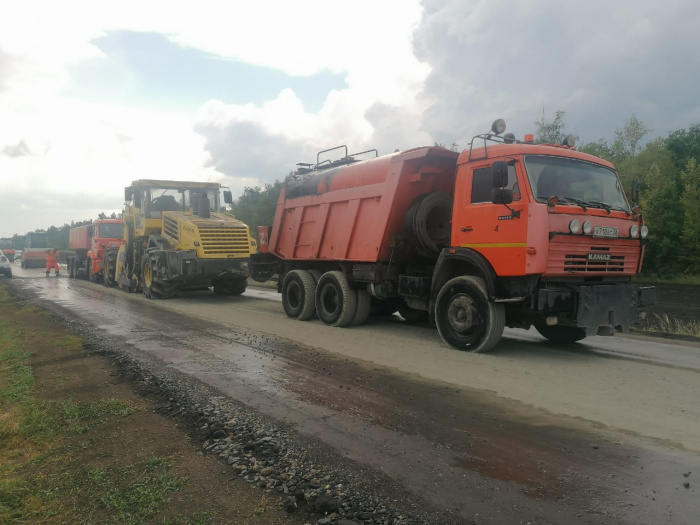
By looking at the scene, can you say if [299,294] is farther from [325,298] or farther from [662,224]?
[662,224]

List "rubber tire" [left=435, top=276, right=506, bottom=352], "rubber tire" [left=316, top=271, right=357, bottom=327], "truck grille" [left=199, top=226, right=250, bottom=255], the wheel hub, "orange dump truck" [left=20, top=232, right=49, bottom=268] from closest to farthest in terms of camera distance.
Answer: "rubber tire" [left=435, top=276, right=506, bottom=352], the wheel hub, "rubber tire" [left=316, top=271, right=357, bottom=327], "truck grille" [left=199, top=226, right=250, bottom=255], "orange dump truck" [left=20, top=232, right=49, bottom=268]

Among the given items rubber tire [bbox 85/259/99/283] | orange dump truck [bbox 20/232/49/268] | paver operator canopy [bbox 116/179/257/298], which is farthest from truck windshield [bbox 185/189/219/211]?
orange dump truck [bbox 20/232/49/268]

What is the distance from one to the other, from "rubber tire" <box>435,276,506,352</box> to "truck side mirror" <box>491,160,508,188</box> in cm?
143

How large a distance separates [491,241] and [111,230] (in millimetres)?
20095

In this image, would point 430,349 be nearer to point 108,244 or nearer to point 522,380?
point 522,380

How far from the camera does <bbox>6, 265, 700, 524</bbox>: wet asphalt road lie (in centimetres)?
335

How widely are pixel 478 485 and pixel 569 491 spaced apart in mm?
562

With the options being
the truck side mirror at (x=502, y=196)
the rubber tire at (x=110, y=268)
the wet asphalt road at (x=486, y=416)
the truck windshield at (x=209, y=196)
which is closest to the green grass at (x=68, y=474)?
the wet asphalt road at (x=486, y=416)

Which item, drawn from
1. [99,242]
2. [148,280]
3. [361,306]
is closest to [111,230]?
[99,242]

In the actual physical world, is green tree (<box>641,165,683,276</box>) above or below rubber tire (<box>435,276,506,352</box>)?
above

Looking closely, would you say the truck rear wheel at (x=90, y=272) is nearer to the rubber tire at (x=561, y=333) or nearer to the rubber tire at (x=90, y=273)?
the rubber tire at (x=90, y=273)

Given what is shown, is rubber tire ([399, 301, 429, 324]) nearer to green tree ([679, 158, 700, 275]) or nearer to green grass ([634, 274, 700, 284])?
green grass ([634, 274, 700, 284])

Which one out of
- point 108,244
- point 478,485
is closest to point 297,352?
→ point 478,485

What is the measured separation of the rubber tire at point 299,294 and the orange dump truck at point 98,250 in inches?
449
